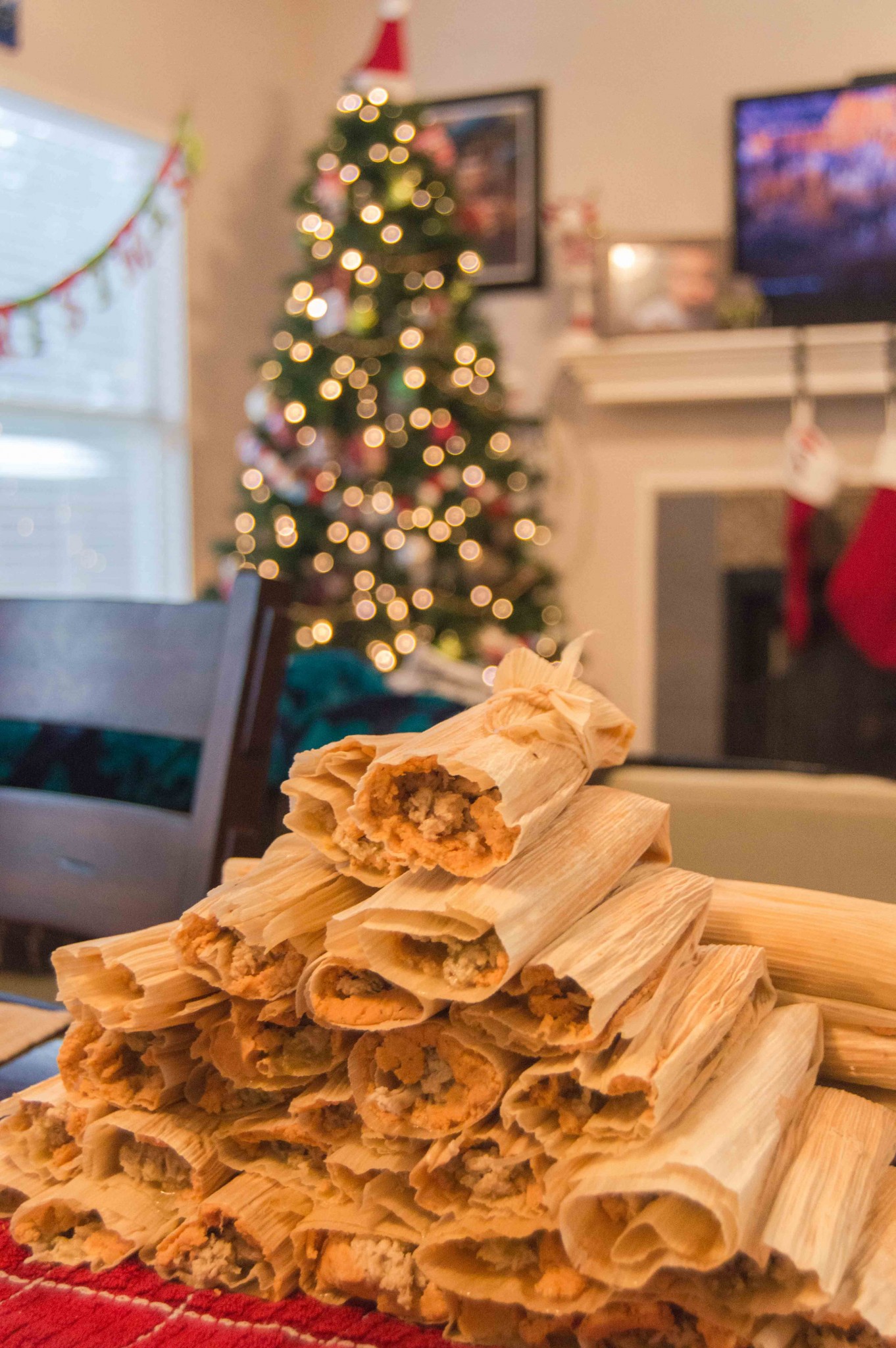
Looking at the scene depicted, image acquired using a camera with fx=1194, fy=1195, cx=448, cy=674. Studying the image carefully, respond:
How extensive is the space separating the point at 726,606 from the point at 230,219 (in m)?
2.27

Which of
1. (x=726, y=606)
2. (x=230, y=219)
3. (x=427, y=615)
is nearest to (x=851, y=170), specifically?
(x=726, y=606)

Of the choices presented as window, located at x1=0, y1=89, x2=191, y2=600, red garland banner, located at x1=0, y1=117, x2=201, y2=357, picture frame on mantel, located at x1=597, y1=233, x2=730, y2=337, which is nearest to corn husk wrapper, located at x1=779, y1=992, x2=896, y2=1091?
red garland banner, located at x1=0, y1=117, x2=201, y2=357

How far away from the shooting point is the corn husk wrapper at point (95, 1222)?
0.58 m

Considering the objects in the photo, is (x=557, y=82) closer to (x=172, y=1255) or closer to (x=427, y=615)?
(x=427, y=615)

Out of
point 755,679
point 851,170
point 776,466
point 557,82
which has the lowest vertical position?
point 755,679

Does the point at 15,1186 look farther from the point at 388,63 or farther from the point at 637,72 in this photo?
the point at 637,72

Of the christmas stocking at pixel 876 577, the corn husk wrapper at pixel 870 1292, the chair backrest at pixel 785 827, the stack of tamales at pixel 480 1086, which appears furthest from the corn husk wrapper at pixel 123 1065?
the christmas stocking at pixel 876 577

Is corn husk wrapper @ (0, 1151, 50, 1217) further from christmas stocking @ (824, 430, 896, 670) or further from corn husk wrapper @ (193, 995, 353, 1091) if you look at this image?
christmas stocking @ (824, 430, 896, 670)

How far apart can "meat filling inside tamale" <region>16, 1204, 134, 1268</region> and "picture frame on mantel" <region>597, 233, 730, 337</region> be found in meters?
3.69

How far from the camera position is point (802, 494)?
12.3 ft

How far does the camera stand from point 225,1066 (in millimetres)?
586

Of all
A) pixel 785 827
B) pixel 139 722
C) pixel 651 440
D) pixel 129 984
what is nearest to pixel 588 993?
pixel 129 984

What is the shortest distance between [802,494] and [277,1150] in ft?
11.4

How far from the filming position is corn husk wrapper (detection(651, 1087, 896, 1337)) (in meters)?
0.48
